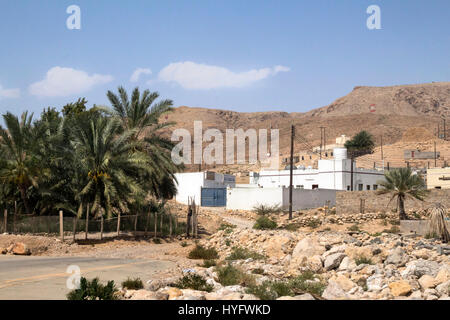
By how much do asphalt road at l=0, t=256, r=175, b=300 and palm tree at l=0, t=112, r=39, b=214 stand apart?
9.39 m

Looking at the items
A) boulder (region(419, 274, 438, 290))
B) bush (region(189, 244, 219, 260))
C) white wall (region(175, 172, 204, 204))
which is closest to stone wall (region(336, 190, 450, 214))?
white wall (region(175, 172, 204, 204))

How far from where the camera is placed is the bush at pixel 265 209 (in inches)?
1694

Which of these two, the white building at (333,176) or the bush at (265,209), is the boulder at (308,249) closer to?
the bush at (265,209)

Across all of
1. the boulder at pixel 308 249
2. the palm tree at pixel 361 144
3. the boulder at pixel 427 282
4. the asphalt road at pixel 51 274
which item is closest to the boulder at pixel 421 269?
the boulder at pixel 427 282

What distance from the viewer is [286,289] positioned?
→ 9.73 meters

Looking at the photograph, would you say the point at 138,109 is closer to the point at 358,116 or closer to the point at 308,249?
the point at 308,249

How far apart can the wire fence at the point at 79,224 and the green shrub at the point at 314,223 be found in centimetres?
1149

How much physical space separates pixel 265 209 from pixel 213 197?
967 centimetres

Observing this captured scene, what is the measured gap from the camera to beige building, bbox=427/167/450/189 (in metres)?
47.8

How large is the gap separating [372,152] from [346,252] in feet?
250

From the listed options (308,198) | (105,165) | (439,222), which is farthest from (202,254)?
(308,198)

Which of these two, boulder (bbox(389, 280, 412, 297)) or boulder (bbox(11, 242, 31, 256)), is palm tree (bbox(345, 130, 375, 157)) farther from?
boulder (bbox(389, 280, 412, 297))
